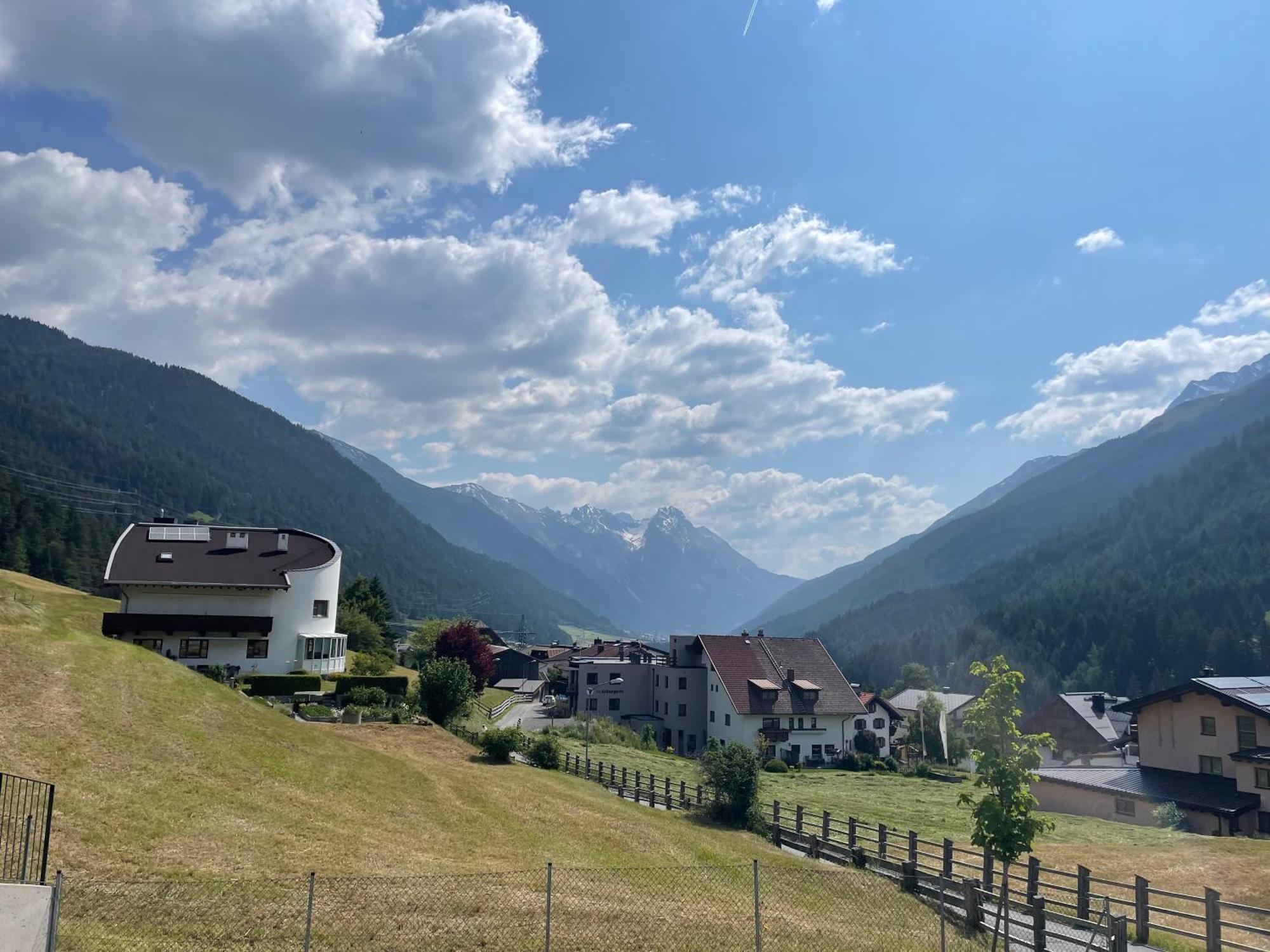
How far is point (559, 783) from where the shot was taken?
118 feet

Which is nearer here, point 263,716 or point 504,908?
point 504,908

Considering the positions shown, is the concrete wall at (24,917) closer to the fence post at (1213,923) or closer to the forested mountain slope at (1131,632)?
the fence post at (1213,923)

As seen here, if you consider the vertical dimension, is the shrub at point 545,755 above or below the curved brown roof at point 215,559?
below

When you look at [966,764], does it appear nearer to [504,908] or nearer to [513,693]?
[513,693]

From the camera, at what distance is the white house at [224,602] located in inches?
1988

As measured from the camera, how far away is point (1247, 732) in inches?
1788

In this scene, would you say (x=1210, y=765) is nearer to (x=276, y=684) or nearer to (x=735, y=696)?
(x=735, y=696)

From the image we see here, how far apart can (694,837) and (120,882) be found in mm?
19495

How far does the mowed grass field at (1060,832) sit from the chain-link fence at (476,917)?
19.6 feet

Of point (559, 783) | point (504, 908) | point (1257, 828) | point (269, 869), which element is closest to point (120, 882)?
point (269, 869)

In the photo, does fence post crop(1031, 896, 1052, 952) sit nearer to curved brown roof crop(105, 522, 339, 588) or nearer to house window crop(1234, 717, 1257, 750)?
house window crop(1234, 717, 1257, 750)

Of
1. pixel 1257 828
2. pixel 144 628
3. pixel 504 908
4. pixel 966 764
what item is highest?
pixel 144 628

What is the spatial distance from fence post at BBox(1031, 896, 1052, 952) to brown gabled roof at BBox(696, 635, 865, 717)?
6050cm

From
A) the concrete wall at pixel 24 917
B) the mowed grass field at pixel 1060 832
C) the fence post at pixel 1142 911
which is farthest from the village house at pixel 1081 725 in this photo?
the concrete wall at pixel 24 917
